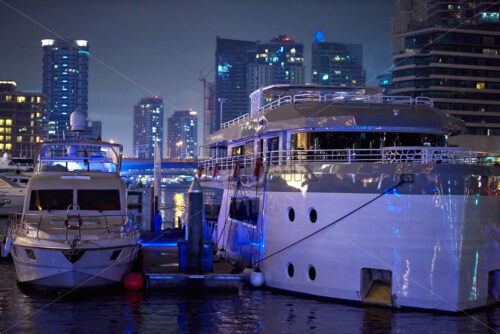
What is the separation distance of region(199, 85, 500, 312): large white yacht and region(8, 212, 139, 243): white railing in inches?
198

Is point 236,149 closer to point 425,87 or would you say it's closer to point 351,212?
point 351,212

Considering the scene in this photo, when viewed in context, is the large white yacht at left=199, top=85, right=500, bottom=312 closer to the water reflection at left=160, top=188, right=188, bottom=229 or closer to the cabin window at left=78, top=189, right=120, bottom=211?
the cabin window at left=78, top=189, right=120, bottom=211

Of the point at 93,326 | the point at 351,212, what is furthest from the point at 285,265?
the point at 93,326

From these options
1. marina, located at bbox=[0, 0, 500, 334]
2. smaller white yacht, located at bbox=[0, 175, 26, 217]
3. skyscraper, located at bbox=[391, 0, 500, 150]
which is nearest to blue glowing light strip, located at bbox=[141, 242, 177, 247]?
marina, located at bbox=[0, 0, 500, 334]

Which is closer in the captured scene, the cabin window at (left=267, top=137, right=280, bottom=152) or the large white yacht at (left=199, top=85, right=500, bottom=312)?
the large white yacht at (left=199, top=85, right=500, bottom=312)

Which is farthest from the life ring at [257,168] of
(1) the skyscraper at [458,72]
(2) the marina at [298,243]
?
(1) the skyscraper at [458,72]

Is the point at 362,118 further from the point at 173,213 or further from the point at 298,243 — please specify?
the point at 173,213

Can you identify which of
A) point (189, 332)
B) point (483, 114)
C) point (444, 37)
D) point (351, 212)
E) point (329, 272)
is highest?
point (444, 37)

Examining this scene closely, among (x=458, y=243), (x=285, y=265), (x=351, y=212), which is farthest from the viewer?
(x=285, y=265)

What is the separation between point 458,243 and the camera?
16703 millimetres

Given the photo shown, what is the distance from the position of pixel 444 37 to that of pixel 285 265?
9491 cm

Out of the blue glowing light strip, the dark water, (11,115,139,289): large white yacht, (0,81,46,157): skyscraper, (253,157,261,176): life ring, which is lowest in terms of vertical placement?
the dark water

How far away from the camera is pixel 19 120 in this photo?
175375mm

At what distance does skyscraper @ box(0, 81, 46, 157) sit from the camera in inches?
6880
